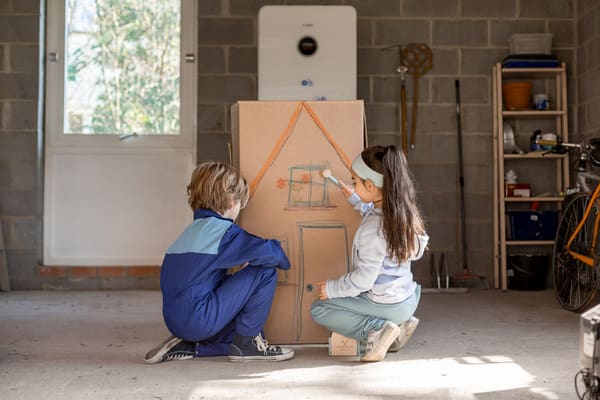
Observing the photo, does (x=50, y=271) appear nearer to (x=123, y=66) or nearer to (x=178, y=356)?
(x=123, y=66)

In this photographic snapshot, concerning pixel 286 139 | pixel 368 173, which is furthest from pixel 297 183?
pixel 368 173

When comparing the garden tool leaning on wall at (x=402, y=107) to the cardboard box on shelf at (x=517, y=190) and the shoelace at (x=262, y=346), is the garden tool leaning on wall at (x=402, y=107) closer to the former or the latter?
the cardboard box on shelf at (x=517, y=190)

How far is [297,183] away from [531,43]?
2740mm

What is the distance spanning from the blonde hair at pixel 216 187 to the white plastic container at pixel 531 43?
2929mm

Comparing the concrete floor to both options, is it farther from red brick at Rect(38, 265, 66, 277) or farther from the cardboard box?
red brick at Rect(38, 265, 66, 277)

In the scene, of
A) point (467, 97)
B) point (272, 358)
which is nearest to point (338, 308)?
point (272, 358)

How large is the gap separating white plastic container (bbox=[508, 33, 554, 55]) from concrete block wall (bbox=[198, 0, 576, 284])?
0.15 metres

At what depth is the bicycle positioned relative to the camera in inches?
143

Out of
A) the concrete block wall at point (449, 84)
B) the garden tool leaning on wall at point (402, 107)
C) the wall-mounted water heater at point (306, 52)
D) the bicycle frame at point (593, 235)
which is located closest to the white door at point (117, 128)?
the wall-mounted water heater at point (306, 52)

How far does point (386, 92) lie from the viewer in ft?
16.3

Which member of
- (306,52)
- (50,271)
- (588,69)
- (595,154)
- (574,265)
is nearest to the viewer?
(595,154)

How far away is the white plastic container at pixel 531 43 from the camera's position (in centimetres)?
486

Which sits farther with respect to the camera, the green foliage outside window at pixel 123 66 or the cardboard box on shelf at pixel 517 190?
the green foliage outside window at pixel 123 66

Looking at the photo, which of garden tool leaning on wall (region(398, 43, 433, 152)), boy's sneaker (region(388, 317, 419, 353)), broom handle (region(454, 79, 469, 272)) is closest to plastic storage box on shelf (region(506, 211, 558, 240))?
broom handle (region(454, 79, 469, 272))
